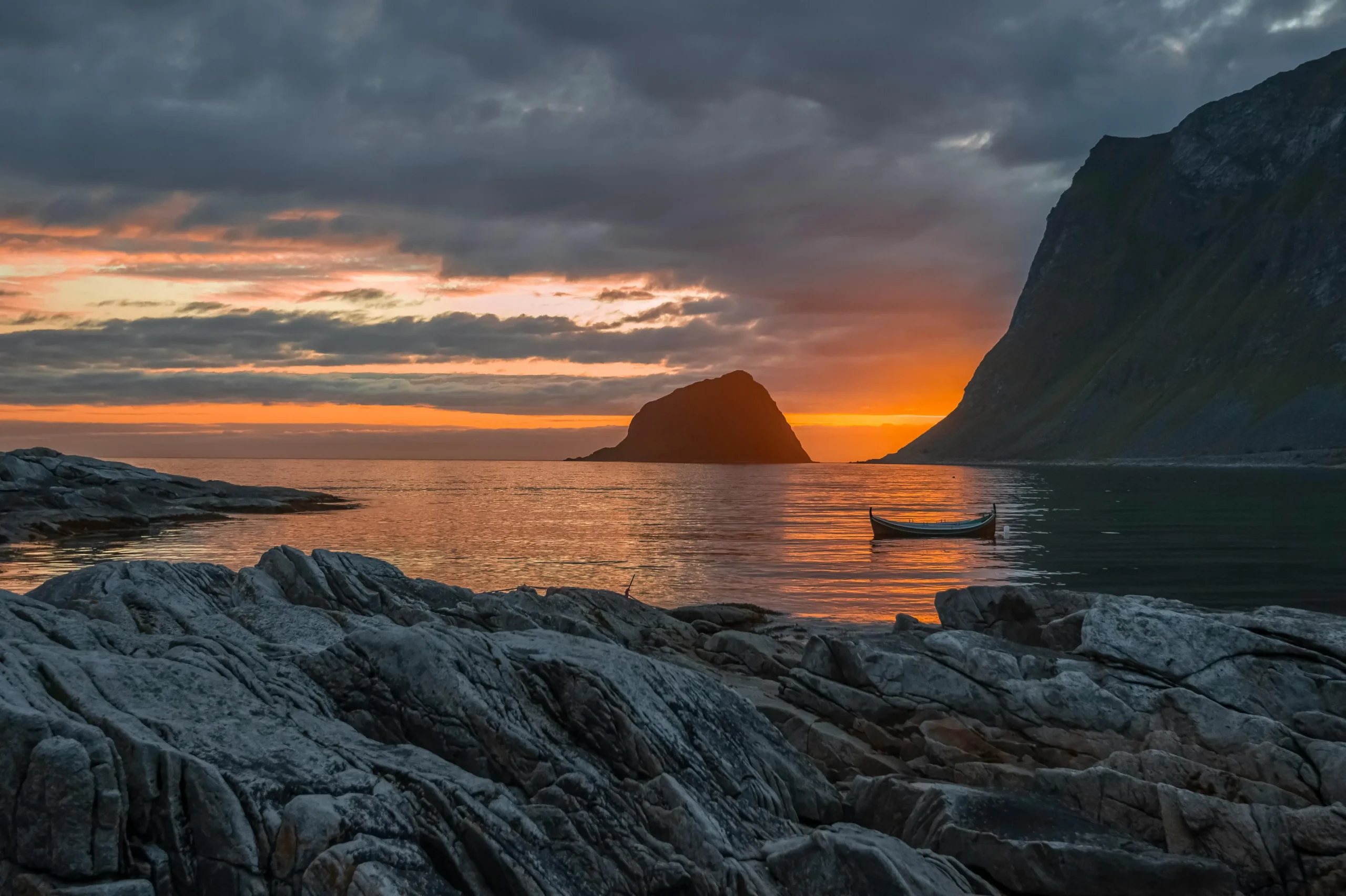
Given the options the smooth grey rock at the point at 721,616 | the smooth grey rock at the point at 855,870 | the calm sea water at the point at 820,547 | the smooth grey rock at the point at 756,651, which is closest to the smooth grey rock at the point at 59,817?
Result: the smooth grey rock at the point at 855,870

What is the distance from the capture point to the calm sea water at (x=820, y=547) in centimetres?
3984

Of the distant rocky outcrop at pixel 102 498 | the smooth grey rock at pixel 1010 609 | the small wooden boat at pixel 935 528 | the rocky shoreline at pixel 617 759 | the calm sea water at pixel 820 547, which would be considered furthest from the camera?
the small wooden boat at pixel 935 528

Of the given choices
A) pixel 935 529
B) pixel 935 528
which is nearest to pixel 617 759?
pixel 935 528

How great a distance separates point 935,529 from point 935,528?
0.15 metres

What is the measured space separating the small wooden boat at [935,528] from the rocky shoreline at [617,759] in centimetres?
4927

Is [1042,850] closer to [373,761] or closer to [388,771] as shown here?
[388,771]

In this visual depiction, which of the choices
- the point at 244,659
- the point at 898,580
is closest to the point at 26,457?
the point at 898,580

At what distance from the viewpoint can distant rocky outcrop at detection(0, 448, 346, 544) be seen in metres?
62.5

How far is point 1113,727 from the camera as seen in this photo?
15336 millimetres

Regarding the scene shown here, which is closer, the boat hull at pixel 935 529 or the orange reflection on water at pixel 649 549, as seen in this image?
the orange reflection on water at pixel 649 549

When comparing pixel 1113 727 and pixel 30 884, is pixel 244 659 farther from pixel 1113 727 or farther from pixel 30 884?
pixel 1113 727

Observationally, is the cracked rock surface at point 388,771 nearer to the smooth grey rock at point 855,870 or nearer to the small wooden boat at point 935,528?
the smooth grey rock at point 855,870

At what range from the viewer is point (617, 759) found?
10883 mm

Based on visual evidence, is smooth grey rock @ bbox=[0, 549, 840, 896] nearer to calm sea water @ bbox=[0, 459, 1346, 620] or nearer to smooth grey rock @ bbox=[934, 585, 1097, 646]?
smooth grey rock @ bbox=[934, 585, 1097, 646]
